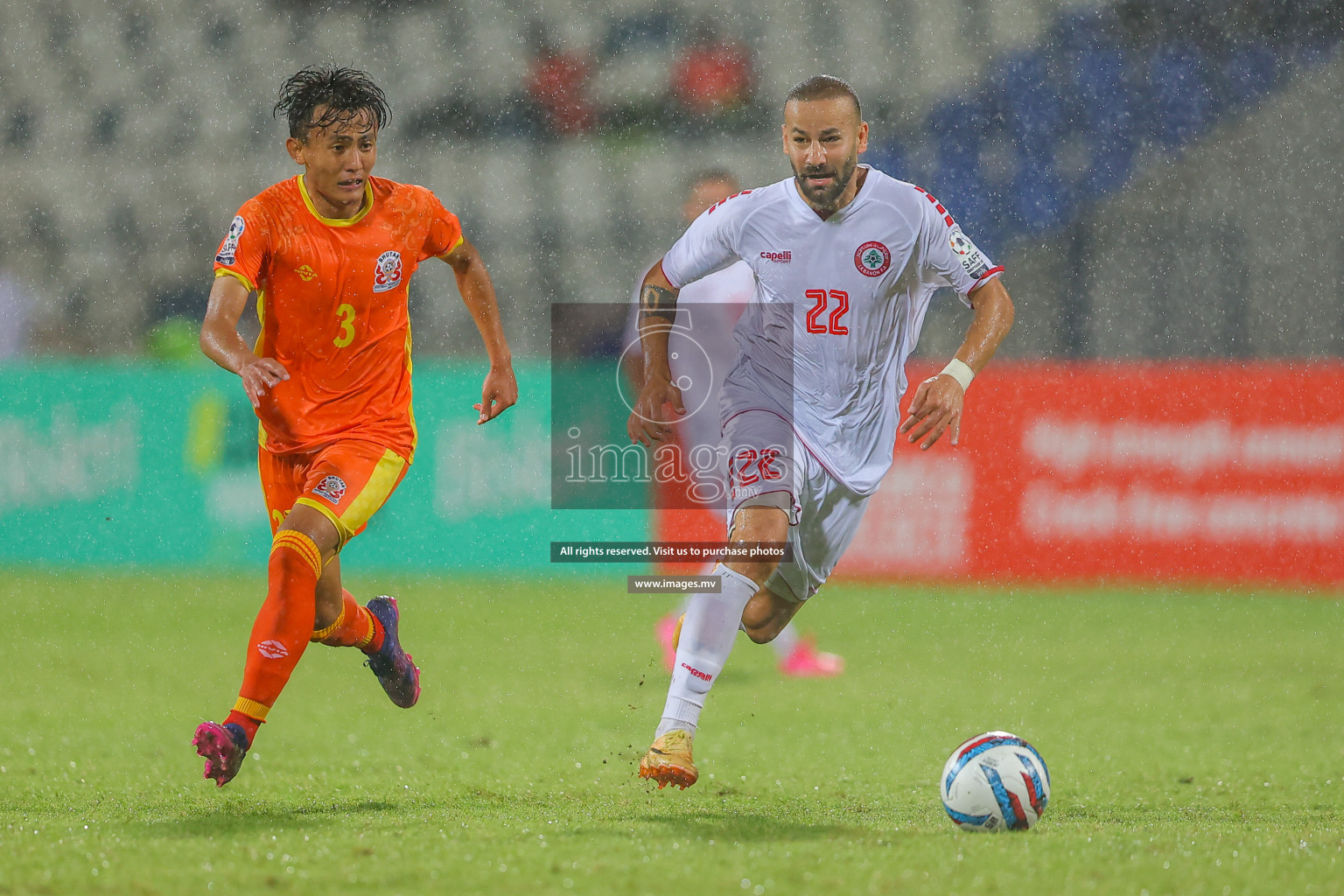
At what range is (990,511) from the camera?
995cm

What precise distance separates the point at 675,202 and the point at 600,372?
3579mm

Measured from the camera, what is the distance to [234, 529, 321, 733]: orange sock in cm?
396

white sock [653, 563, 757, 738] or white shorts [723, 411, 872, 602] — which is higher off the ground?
white shorts [723, 411, 872, 602]

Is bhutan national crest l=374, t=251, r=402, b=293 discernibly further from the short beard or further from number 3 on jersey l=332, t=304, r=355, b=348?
the short beard

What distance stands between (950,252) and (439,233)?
1637mm

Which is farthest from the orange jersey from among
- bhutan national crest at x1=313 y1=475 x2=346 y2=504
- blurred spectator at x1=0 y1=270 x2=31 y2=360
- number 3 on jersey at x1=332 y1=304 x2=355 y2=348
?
blurred spectator at x1=0 y1=270 x2=31 y2=360

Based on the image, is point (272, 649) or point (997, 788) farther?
point (272, 649)

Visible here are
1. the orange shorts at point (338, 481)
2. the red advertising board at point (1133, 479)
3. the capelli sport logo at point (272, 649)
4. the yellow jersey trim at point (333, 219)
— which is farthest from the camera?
the red advertising board at point (1133, 479)

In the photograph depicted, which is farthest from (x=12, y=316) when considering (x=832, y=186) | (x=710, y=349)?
(x=832, y=186)

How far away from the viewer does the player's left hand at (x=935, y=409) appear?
3.92 meters

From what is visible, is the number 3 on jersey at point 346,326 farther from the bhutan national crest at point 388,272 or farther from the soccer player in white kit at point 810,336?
the soccer player in white kit at point 810,336

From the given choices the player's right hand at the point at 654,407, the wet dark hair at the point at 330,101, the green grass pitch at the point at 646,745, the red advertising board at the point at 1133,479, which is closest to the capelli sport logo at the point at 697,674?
the green grass pitch at the point at 646,745

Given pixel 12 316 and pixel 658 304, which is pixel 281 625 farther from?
pixel 12 316

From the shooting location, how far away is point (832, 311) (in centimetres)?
441
